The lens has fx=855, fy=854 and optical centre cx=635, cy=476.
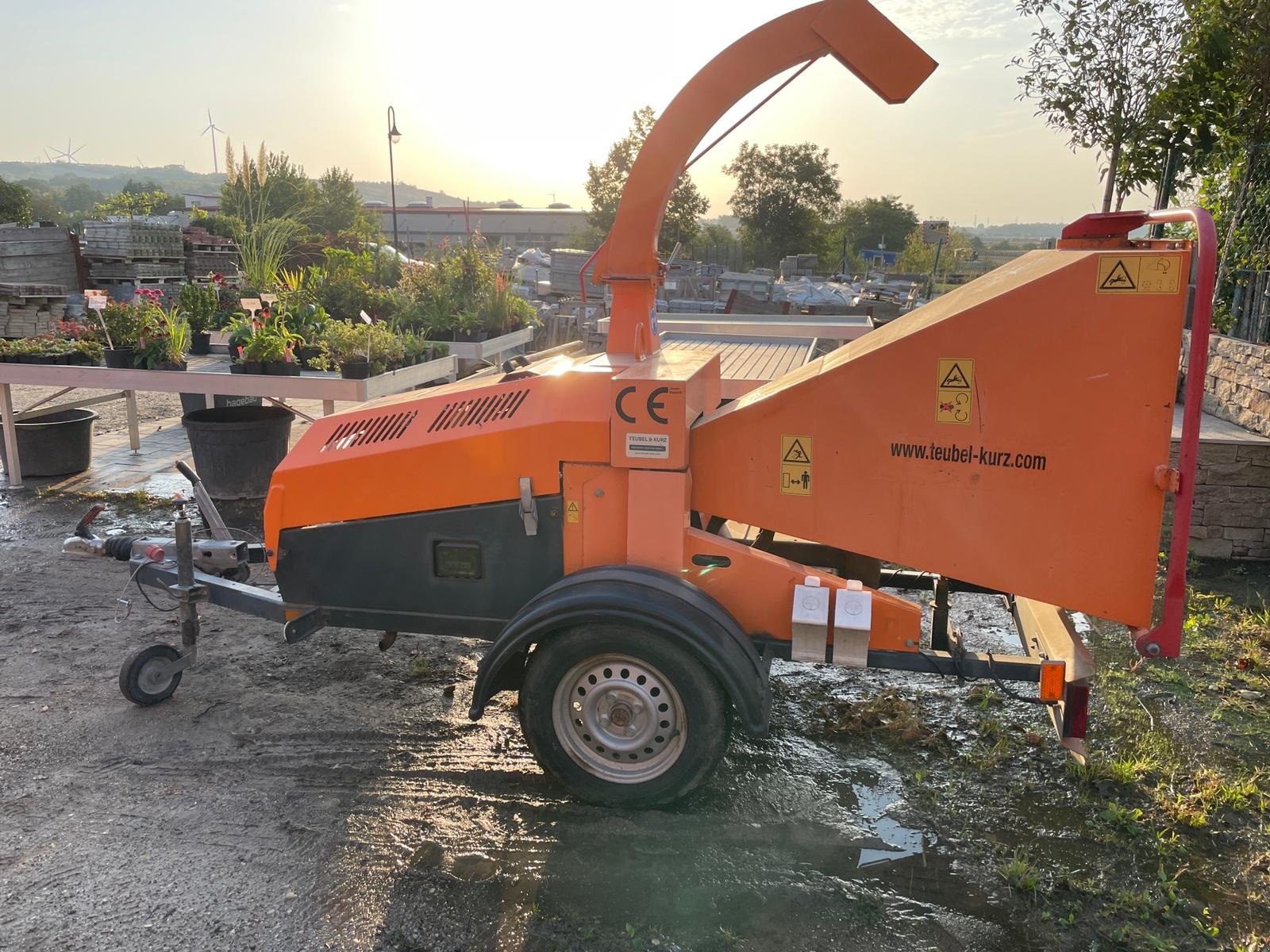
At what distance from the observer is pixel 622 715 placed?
3.30m

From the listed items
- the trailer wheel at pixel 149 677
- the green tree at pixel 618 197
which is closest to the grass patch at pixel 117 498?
the trailer wheel at pixel 149 677

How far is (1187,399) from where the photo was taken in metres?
2.49

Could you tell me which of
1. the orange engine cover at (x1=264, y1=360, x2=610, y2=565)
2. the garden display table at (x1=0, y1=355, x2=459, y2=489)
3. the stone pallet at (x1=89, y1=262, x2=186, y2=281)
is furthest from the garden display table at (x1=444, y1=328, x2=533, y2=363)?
the stone pallet at (x1=89, y1=262, x2=186, y2=281)

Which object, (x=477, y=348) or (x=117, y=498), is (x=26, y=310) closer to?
(x=117, y=498)

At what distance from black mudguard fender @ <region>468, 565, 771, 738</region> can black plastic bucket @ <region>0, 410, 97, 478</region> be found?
6.83 meters

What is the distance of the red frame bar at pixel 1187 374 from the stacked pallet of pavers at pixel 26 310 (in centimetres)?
1413

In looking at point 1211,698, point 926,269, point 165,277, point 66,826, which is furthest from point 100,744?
point 926,269

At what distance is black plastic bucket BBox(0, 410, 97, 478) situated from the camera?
797 centimetres

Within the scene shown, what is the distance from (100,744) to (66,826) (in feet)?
2.08

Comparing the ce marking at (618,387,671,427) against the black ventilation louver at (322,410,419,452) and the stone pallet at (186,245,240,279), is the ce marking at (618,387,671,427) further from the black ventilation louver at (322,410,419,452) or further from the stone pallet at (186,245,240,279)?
the stone pallet at (186,245,240,279)

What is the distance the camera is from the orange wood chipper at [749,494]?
283 centimetres

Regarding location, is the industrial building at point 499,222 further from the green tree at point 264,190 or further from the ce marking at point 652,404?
the ce marking at point 652,404

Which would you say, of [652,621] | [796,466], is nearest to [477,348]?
[796,466]

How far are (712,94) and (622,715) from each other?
8.70 feet
